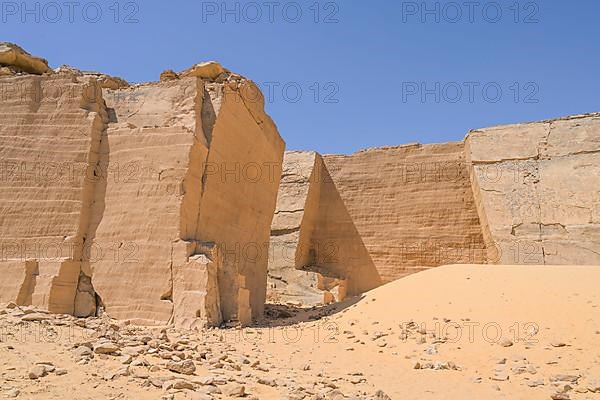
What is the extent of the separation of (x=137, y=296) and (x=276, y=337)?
2.32 m

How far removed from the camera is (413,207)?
671 inches

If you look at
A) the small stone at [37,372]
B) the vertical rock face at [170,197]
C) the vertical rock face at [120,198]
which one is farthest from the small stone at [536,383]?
the vertical rock face at [170,197]

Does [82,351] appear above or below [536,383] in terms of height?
above

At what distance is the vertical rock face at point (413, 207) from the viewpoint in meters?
16.4

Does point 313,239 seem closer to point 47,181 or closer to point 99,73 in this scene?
point 99,73

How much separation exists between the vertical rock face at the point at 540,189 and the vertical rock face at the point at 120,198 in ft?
28.1

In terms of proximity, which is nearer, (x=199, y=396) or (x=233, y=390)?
(x=199, y=396)

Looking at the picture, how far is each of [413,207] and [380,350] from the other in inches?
422

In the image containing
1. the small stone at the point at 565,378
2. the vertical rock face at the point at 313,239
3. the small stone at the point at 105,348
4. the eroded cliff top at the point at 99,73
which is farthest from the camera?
the vertical rock face at the point at 313,239

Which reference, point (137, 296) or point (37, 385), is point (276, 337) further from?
point (37, 385)

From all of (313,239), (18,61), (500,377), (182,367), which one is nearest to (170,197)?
(182,367)

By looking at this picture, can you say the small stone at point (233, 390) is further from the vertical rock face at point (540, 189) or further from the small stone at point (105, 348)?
the vertical rock face at point (540, 189)

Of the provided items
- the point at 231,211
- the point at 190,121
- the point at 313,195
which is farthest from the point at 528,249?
the point at 190,121

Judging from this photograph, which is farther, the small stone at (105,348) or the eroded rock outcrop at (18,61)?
the eroded rock outcrop at (18,61)
